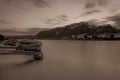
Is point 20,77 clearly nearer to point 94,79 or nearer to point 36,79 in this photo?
point 36,79

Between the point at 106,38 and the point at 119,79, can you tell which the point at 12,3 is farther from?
the point at 106,38

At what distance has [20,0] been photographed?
8.75 m

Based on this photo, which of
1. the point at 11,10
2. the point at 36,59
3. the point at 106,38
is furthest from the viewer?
the point at 106,38

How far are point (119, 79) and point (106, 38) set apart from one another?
8644cm

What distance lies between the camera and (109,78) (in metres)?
6.24

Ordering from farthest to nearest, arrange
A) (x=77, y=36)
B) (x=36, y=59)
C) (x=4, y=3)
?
(x=77, y=36) < (x=36, y=59) < (x=4, y=3)

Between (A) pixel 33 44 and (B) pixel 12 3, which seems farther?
(A) pixel 33 44

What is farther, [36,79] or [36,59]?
[36,59]

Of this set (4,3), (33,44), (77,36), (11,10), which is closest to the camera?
(4,3)

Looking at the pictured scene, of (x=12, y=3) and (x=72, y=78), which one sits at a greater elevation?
(x=12, y=3)

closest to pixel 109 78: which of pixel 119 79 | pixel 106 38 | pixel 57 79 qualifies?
pixel 119 79

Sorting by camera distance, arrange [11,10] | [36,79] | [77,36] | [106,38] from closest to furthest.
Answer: [36,79], [11,10], [106,38], [77,36]

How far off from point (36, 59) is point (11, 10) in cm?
392

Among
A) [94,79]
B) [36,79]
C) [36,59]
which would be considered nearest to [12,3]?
[36,59]
